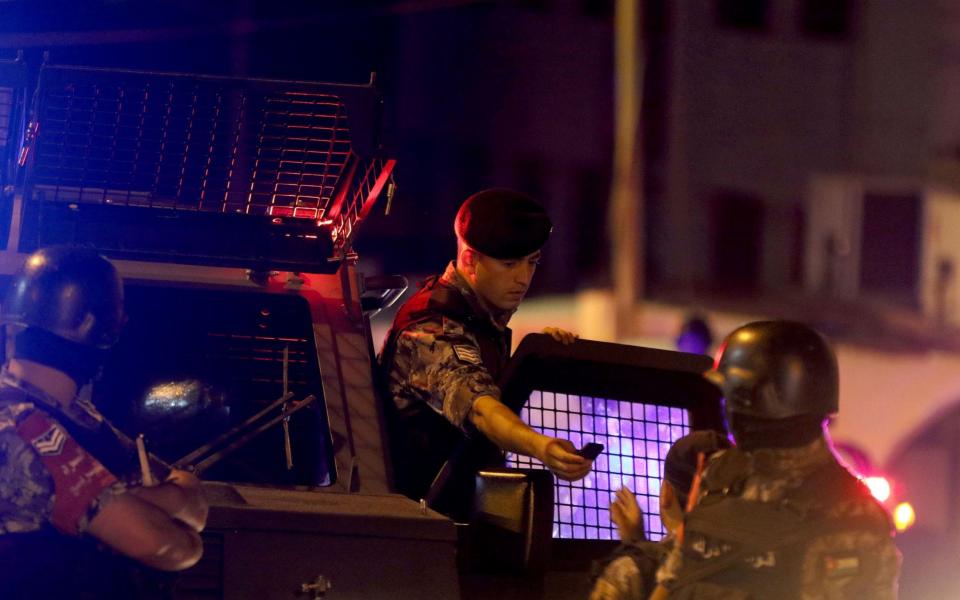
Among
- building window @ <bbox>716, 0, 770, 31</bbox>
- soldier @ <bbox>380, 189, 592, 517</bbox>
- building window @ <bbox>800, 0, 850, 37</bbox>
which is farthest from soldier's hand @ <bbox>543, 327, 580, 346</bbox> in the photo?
building window @ <bbox>800, 0, 850, 37</bbox>

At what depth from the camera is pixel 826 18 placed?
83.7 ft

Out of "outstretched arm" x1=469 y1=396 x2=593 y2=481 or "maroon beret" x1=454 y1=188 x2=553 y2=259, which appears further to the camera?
"maroon beret" x1=454 y1=188 x2=553 y2=259

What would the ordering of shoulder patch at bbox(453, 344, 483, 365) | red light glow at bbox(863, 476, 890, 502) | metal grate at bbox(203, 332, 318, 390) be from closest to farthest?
shoulder patch at bbox(453, 344, 483, 365), metal grate at bbox(203, 332, 318, 390), red light glow at bbox(863, 476, 890, 502)

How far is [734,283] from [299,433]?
2090 cm

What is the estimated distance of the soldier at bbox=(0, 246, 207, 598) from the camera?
10.4 ft

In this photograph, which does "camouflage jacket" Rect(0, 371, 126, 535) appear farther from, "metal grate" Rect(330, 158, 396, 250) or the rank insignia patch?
"metal grate" Rect(330, 158, 396, 250)

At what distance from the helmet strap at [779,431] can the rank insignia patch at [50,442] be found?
142 cm

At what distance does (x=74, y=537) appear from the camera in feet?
10.6

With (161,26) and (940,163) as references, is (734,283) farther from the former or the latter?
(161,26)

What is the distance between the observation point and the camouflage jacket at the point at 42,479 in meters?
3.16

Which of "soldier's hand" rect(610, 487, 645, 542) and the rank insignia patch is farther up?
the rank insignia patch

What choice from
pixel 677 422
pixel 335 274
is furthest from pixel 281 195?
pixel 677 422

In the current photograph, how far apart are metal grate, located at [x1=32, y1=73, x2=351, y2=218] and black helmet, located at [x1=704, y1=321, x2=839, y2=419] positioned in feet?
5.33

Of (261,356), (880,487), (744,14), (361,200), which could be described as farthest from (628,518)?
(744,14)
